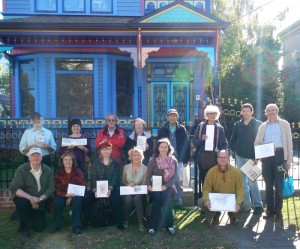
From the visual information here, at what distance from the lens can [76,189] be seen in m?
5.95

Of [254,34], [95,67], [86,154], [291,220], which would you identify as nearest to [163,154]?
[86,154]

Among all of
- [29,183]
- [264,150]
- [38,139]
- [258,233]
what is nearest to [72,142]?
[38,139]

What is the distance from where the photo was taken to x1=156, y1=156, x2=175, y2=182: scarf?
238 inches

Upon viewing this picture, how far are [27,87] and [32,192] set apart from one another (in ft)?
28.5

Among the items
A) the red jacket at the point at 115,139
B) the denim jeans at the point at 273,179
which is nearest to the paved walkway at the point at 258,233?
the denim jeans at the point at 273,179

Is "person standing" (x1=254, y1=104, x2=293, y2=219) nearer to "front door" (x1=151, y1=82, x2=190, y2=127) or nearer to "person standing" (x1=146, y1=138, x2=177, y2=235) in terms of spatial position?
"person standing" (x1=146, y1=138, x2=177, y2=235)

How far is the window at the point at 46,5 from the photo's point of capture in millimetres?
13914

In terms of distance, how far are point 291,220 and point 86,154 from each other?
12.3 feet

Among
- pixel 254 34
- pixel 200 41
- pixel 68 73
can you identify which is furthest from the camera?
pixel 254 34

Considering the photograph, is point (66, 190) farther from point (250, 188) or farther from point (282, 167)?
point (282, 167)

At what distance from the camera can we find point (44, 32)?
1142 cm

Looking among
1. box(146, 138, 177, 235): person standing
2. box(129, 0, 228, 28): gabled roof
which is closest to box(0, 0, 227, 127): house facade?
box(129, 0, 228, 28): gabled roof

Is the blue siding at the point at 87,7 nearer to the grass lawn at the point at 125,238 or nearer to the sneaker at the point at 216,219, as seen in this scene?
the grass lawn at the point at 125,238

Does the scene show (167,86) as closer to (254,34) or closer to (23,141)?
(23,141)
